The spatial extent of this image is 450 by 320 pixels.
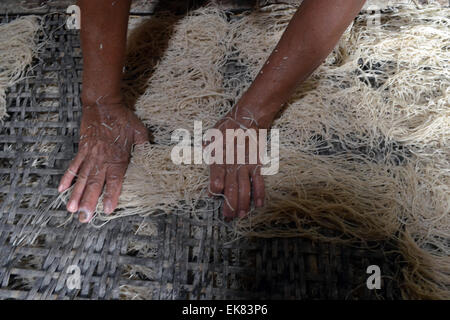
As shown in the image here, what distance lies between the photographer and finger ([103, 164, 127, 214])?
0.96 m

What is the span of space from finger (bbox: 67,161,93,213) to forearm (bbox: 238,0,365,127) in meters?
0.50

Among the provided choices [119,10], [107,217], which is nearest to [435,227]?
[107,217]

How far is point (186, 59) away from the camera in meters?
1.31

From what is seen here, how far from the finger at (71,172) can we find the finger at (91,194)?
0.17ft

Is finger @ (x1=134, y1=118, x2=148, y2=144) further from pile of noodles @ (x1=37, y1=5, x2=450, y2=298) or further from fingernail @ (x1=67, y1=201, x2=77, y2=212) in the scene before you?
fingernail @ (x1=67, y1=201, x2=77, y2=212)

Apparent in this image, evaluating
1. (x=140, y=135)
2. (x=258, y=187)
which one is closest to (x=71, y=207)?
(x=140, y=135)

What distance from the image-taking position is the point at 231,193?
0.96 m

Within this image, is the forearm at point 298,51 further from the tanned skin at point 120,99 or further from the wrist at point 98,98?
the wrist at point 98,98

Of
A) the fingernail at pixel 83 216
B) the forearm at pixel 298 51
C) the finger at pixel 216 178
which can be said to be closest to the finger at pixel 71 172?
the fingernail at pixel 83 216

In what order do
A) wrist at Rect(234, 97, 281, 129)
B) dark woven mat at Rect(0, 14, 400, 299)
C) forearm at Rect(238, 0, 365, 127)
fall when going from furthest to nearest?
wrist at Rect(234, 97, 281, 129), forearm at Rect(238, 0, 365, 127), dark woven mat at Rect(0, 14, 400, 299)

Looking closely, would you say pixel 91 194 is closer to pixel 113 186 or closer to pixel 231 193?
pixel 113 186

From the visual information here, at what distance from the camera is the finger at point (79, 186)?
37.6 inches


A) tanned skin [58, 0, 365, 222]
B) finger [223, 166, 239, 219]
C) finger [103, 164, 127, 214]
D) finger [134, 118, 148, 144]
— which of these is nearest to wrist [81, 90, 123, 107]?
tanned skin [58, 0, 365, 222]

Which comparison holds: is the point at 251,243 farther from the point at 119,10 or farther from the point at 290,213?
the point at 119,10
